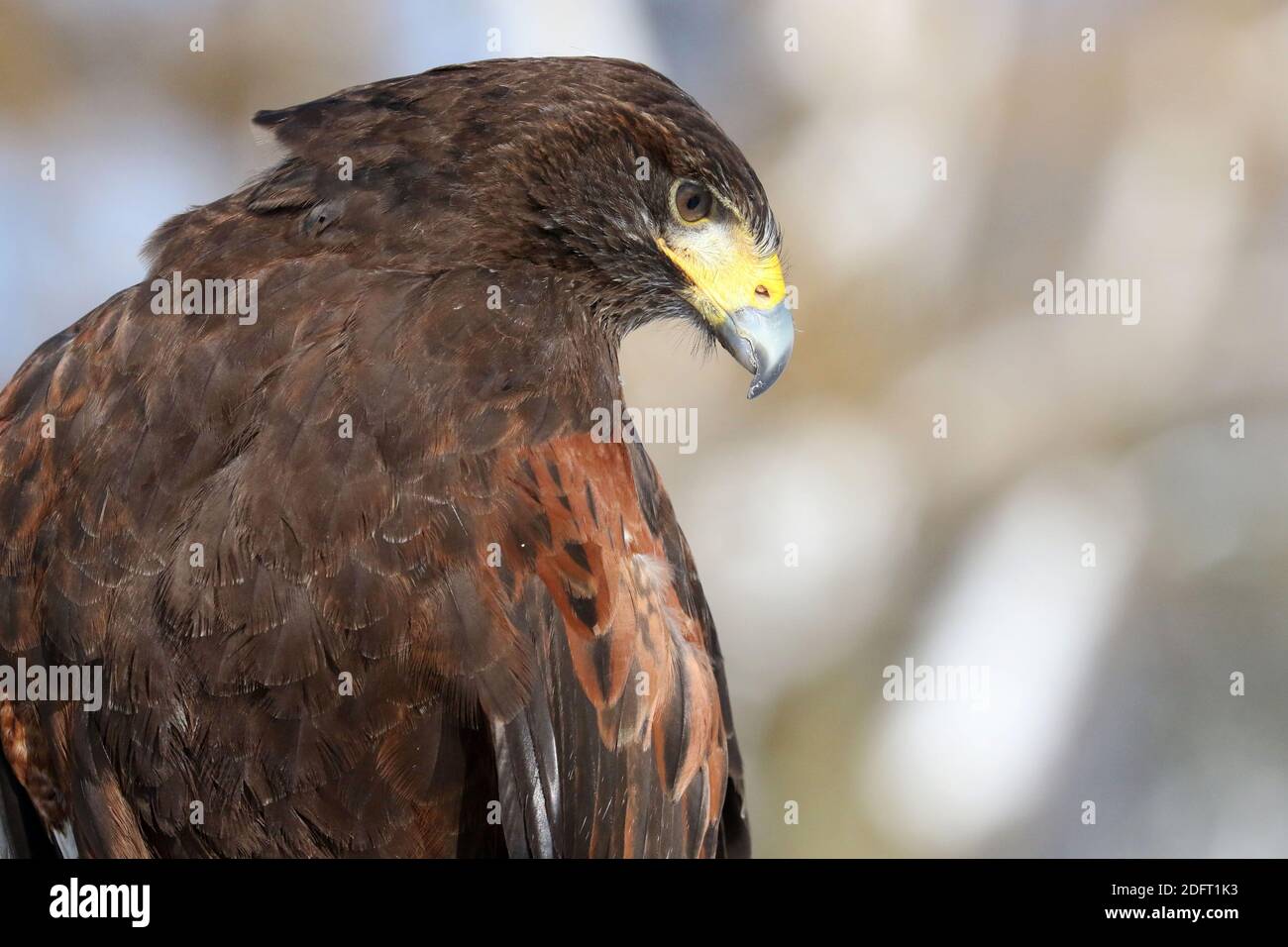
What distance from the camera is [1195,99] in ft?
23.2

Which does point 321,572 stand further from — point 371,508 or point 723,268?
point 723,268

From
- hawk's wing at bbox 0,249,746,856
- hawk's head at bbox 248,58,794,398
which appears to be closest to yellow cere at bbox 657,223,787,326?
hawk's head at bbox 248,58,794,398

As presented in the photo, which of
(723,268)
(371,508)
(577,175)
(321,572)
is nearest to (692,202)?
(723,268)

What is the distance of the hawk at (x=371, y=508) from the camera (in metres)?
2.31

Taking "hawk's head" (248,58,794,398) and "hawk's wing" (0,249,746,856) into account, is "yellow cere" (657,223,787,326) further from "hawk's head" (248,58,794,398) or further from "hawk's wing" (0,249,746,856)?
"hawk's wing" (0,249,746,856)

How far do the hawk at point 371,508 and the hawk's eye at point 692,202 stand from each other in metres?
0.02

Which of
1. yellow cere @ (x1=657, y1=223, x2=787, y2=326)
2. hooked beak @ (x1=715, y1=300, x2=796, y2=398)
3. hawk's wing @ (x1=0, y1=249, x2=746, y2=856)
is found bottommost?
hawk's wing @ (x1=0, y1=249, x2=746, y2=856)

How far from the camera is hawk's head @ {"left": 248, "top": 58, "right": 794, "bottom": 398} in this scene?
8.24 feet

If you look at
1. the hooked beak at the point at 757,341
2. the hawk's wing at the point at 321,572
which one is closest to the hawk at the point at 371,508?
the hawk's wing at the point at 321,572

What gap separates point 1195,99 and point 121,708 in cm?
663

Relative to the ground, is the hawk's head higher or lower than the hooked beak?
higher

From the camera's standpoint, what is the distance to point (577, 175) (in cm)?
256

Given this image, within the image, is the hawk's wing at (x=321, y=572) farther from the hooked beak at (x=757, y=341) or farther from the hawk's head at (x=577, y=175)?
the hooked beak at (x=757, y=341)

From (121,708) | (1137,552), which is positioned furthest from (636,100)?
(1137,552)
